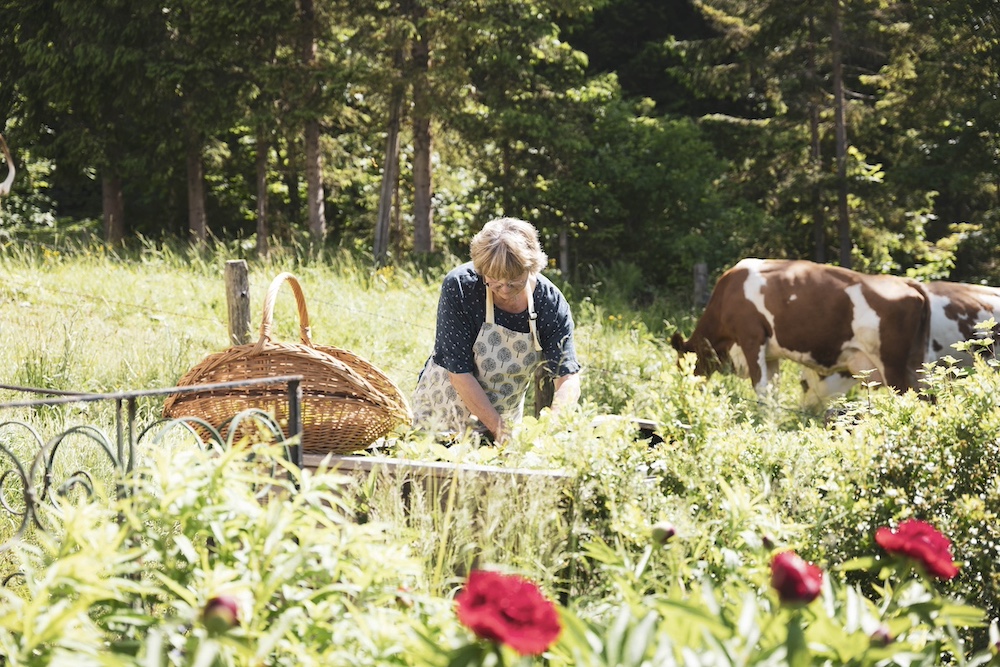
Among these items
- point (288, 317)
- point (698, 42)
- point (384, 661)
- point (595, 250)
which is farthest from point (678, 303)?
point (384, 661)

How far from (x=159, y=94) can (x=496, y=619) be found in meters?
14.1

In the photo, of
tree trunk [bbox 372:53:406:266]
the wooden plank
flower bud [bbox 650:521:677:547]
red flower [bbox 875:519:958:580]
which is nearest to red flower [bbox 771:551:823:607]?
red flower [bbox 875:519:958:580]

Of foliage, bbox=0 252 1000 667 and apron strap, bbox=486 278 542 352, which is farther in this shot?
apron strap, bbox=486 278 542 352

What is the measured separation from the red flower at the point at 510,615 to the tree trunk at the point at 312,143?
13.1 metres

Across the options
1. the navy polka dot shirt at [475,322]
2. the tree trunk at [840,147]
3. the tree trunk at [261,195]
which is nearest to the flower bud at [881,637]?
the navy polka dot shirt at [475,322]

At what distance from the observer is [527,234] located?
3.57 m

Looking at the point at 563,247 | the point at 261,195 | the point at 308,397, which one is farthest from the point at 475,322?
the point at 563,247

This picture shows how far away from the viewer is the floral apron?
3859 millimetres

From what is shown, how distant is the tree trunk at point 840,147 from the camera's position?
1391 centimetres

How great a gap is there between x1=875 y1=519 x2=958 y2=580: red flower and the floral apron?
2.09m

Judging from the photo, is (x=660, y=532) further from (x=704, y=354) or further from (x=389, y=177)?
(x=389, y=177)

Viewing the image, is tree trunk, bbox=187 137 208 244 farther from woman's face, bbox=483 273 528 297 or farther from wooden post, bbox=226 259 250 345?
woman's face, bbox=483 273 528 297

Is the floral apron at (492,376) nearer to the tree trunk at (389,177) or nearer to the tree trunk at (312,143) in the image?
the tree trunk at (389,177)

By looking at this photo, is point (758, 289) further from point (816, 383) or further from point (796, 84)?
point (796, 84)
